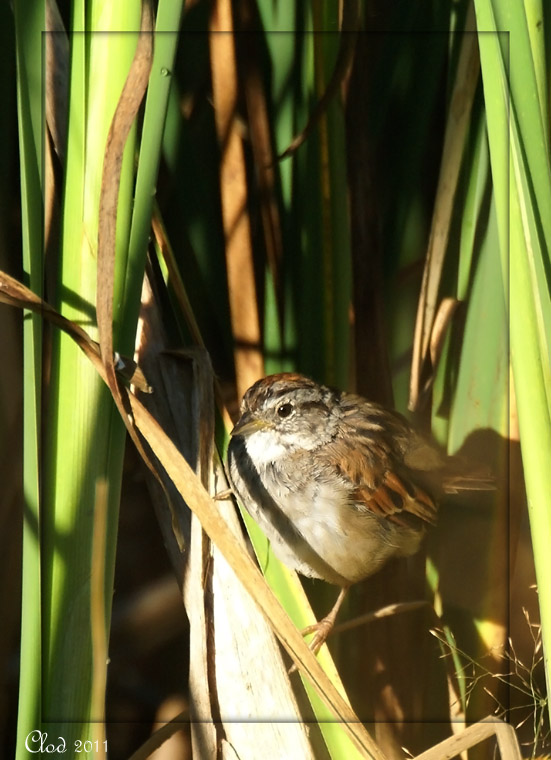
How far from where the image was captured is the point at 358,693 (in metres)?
1.82

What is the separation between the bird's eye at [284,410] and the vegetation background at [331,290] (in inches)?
4.6

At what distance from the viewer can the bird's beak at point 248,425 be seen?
1.80 meters

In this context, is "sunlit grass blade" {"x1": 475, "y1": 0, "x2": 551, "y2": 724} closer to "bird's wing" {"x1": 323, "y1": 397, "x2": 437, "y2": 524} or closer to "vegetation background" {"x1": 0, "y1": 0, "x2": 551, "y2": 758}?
"vegetation background" {"x1": 0, "y1": 0, "x2": 551, "y2": 758}

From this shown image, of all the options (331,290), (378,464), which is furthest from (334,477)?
(331,290)

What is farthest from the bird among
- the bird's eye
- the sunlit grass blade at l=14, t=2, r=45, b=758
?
the sunlit grass blade at l=14, t=2, r=45, b=758

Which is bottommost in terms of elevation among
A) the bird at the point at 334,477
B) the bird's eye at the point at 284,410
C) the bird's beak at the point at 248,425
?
the bird at the point at 334,477

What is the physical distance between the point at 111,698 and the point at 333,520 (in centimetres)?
74

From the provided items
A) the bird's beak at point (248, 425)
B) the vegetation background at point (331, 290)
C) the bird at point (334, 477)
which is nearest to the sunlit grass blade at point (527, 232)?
the vegetation background at point (331, 290)

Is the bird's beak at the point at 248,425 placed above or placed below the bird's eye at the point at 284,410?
below

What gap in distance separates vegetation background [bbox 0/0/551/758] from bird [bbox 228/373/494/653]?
67mm

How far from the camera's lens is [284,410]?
1900 millimetres

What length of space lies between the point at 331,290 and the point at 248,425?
39 cm

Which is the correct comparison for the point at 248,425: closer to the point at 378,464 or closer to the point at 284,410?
the point at 284,410

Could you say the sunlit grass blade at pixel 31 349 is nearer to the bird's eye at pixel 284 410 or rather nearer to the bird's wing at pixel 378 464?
the bird's eye at pixel 284 410
